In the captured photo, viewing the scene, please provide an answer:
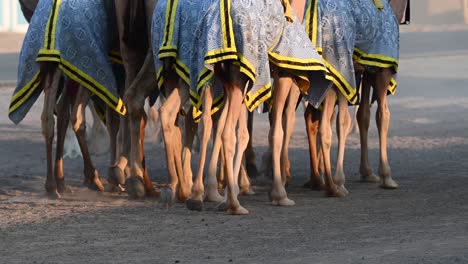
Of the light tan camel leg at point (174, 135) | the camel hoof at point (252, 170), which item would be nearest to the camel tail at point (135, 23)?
the light tan camel leg at point (174, 135)

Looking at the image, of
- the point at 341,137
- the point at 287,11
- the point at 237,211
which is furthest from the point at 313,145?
the point at 237,211

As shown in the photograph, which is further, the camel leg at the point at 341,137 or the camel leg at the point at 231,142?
the camel leg at the point at 341,137

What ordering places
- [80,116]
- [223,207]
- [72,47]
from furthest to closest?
[80,116]
[72,47]
[223,207]

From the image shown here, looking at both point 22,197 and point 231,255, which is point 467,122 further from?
point 231,255

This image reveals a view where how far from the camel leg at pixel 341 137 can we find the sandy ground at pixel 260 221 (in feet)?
0.66

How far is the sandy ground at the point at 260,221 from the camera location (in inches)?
378

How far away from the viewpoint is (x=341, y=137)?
44.7ft

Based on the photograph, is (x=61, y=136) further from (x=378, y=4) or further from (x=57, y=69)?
(x=378, y=4)

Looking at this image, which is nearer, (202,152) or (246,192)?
(202,152)

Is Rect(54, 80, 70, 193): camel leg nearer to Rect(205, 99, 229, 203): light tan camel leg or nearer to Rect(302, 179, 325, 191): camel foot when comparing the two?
Rect(205, 99, 229, 203): light tan camel leg

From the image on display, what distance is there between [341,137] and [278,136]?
4.23ft

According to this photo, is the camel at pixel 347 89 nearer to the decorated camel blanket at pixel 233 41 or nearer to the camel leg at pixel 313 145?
the camel leg at pixel 313 145

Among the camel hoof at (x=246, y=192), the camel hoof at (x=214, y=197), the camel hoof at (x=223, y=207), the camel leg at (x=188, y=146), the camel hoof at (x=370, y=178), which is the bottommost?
the camel hoof at (x=370, y=178)

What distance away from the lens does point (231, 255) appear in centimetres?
962
